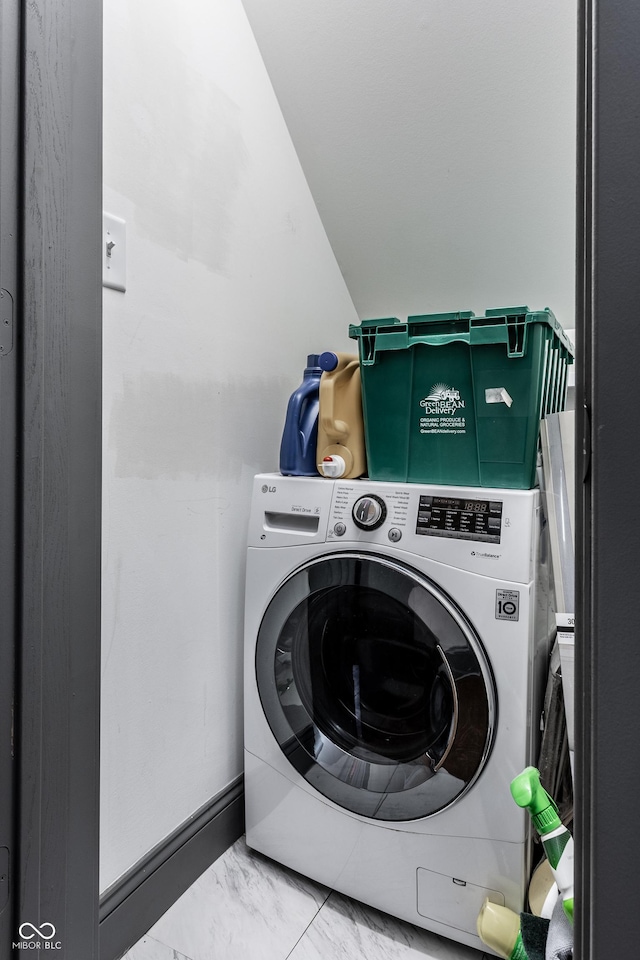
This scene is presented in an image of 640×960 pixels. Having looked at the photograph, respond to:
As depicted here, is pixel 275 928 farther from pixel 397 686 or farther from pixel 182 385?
pixel 182 385

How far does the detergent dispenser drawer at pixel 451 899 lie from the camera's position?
42.3 inches

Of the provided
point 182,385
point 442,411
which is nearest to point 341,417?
point 442,411

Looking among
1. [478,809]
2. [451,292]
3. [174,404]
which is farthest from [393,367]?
[478,809]

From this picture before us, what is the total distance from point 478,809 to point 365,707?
31 cm

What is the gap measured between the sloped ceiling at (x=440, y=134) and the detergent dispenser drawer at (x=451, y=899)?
5.18ft

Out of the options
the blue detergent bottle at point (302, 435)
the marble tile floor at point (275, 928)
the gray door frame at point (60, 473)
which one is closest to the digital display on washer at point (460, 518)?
the blue detergent bottle at point (302, 435)

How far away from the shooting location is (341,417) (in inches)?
52.9

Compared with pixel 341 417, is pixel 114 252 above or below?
above

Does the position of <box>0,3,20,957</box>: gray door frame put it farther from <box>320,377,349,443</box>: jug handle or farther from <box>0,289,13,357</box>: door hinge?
<box>320,377,349,443</box>: jug handle

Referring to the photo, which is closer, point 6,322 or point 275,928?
point 6,322

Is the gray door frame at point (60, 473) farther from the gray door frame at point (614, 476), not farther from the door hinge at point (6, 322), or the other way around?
the gray door frame at point (614, 476)

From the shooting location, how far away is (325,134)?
1607mm

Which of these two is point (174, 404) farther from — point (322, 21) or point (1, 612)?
point (322, 21)

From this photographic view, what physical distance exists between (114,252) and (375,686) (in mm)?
1100
